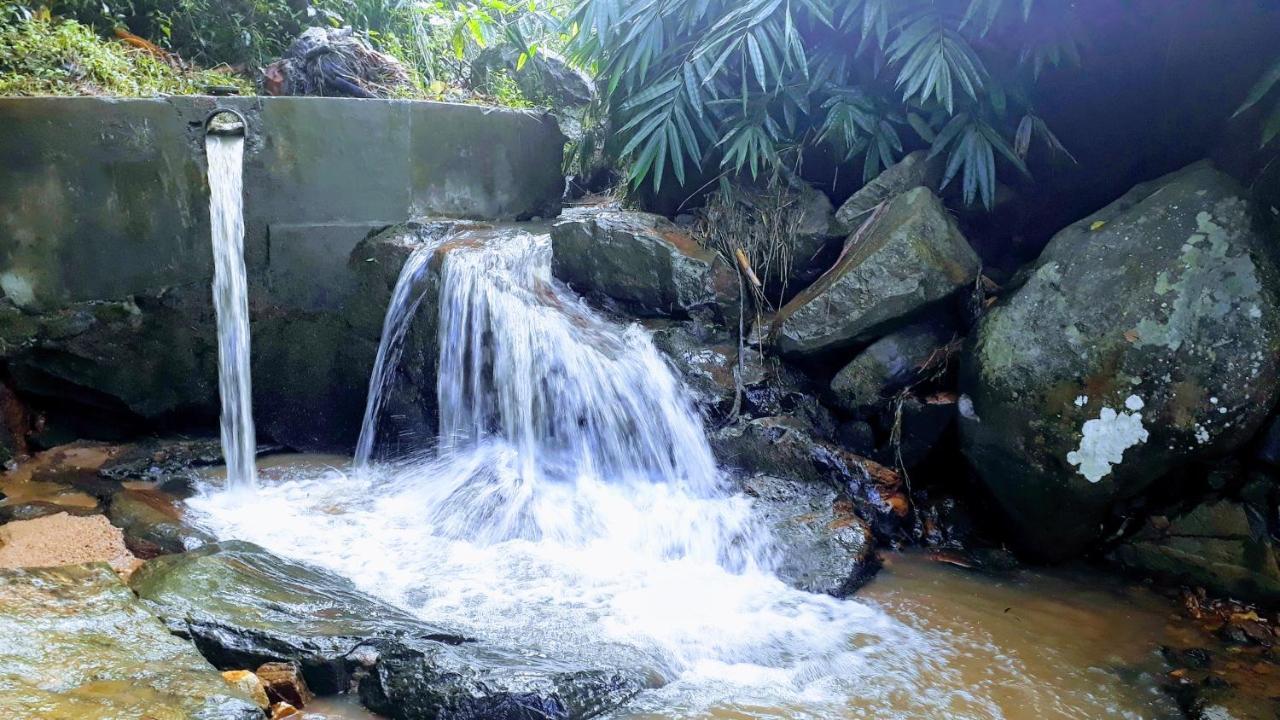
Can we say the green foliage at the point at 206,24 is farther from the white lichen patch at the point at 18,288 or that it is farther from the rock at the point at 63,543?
the rock at the point at 63,543

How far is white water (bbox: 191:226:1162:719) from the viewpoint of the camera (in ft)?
9.98

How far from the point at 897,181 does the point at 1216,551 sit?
240cm

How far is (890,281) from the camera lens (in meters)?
4.29

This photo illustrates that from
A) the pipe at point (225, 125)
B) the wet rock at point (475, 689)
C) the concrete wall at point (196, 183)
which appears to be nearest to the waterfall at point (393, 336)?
the concrete wall at point (196, 183)

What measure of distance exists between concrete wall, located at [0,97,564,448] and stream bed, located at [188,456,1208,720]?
1216 millimetres

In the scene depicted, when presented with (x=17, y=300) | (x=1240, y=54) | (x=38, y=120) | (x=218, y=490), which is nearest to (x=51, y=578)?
(x=218, y=490)

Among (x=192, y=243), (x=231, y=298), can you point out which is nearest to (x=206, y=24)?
(x=192, y=243)

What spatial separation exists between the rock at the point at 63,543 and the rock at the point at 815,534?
284 cm

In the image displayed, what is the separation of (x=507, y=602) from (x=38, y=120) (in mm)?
3848

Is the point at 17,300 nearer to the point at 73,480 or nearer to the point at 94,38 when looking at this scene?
the point at 73,480

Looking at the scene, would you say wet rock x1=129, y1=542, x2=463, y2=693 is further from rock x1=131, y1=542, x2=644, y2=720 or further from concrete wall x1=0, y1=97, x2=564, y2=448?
concrete wall x1=0, y1=97, x2=564, y2=448

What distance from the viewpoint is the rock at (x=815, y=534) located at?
3779 mm

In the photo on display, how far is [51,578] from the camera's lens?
2996 mm

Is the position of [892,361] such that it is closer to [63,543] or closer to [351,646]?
[351,646]
